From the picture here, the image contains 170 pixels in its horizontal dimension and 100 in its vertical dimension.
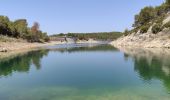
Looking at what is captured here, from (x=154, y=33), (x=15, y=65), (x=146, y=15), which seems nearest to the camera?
(x=15, y=65)

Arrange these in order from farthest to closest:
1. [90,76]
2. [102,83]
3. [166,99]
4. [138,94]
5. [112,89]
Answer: [90,76], [102,83], [112,89], [138,94], [166,99]

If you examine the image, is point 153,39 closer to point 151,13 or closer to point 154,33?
point 154,33

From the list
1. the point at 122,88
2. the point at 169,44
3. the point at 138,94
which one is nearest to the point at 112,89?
the point at 122,88

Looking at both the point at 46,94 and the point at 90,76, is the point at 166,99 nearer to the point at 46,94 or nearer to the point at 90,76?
the point at 46,94

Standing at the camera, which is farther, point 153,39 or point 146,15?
point 146,15

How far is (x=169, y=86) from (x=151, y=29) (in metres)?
101

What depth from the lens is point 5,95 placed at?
34562 millimetres

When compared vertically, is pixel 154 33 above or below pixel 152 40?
above

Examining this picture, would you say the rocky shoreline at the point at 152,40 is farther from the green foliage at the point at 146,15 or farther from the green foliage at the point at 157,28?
the green foliage at the point at 146,15

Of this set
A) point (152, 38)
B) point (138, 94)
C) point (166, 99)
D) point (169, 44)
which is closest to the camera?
point (166, 99)

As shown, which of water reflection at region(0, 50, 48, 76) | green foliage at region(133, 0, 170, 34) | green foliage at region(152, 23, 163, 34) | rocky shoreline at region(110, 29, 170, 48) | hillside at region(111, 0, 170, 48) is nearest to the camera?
water reflection at region(0, 50, 48, 76)

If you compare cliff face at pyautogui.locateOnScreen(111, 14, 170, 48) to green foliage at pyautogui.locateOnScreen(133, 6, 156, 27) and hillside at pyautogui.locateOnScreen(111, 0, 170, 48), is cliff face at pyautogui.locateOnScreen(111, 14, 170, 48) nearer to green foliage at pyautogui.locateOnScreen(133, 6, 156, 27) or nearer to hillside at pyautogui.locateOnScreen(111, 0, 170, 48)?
hillside at pyautogui.locateOnScreen(111, 0, 170, 48)

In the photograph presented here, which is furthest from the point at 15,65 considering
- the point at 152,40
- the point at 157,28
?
the point at 157,28

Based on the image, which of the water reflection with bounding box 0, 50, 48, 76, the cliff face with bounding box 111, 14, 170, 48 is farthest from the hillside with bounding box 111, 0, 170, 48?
the water reflection with bounding box 0, 50, 48, 76
